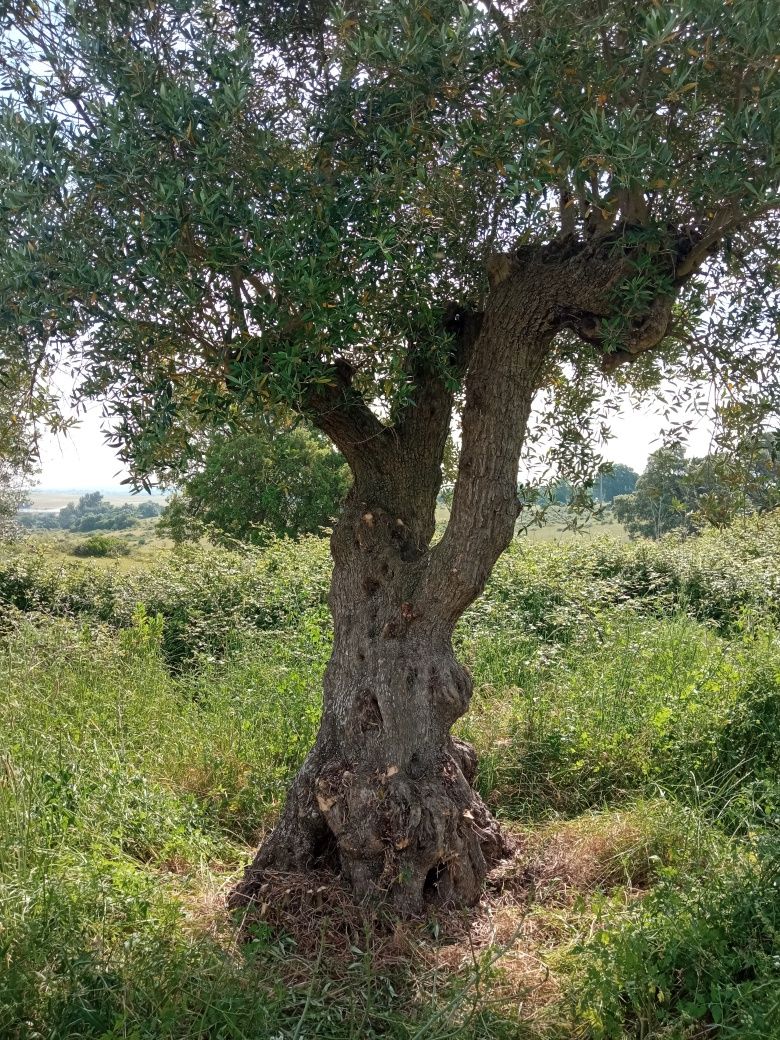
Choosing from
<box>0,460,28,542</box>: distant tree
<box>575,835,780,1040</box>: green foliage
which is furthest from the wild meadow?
Result: <box>0,460,28,542</box>: distant tree

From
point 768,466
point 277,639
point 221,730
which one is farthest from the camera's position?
point 277,639

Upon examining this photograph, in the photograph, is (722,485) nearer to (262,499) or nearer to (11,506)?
(262,499)

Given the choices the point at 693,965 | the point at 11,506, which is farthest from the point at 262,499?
the point at 693,965

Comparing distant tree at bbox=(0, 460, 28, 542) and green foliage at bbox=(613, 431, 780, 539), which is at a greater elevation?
green foliage at bbox=(613, 431, 780, 539)

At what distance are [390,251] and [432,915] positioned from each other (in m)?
3.52

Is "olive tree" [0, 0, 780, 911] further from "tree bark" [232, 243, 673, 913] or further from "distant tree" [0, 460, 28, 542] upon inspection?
"distant tree" [0, 460, 28, 542]

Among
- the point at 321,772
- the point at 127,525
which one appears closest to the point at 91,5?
the point at 321,772

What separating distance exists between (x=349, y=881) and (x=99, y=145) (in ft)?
13.0

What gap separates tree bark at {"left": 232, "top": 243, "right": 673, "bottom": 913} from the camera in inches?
178

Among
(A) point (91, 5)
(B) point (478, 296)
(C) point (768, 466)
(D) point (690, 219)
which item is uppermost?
(A) point (91, 5)

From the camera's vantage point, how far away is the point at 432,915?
14.9 ft

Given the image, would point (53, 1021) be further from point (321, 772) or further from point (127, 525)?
point (127, 525)

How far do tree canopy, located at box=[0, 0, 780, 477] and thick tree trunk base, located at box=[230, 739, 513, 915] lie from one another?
2128 millimetres

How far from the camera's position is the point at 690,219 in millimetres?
4254
